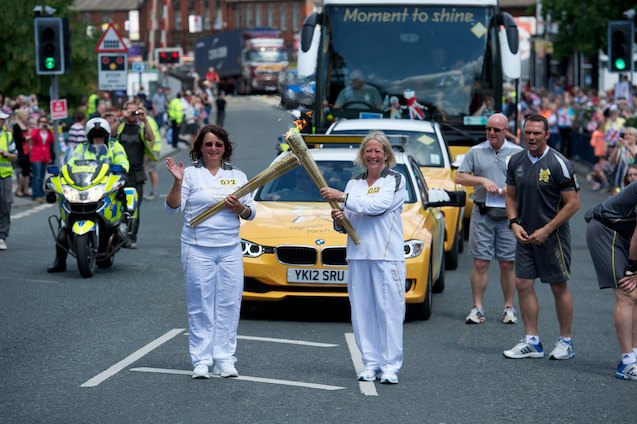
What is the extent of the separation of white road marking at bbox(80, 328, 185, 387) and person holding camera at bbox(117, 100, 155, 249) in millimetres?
8635

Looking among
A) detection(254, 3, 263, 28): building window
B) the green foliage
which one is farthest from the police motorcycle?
detection(254, 3, 263, 28): building window

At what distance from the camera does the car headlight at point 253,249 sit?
1238 cm

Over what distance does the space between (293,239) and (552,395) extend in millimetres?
3756

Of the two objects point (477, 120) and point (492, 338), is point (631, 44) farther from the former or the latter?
point (492, 338)

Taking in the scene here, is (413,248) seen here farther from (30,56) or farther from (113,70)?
(30,56)

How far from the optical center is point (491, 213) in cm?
1250

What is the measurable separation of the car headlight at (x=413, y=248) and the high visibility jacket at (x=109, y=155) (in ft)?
15.3

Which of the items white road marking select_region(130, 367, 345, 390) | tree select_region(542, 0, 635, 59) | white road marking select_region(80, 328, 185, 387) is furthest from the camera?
tree select_region(542, 0, 635, 59)

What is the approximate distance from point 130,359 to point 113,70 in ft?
78.8

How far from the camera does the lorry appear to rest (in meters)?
90.4

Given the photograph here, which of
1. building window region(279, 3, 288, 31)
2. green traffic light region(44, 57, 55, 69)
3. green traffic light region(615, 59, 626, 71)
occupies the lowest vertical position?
green traffic light region(615, 59, 626, 71)

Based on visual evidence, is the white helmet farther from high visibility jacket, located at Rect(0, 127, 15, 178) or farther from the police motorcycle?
high visibility jacket, located at Rect(0, 127, 15, 178)

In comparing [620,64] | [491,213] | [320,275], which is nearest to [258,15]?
[620,64]

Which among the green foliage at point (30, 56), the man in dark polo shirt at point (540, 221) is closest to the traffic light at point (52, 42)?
the green foliage at point (30, 56)
